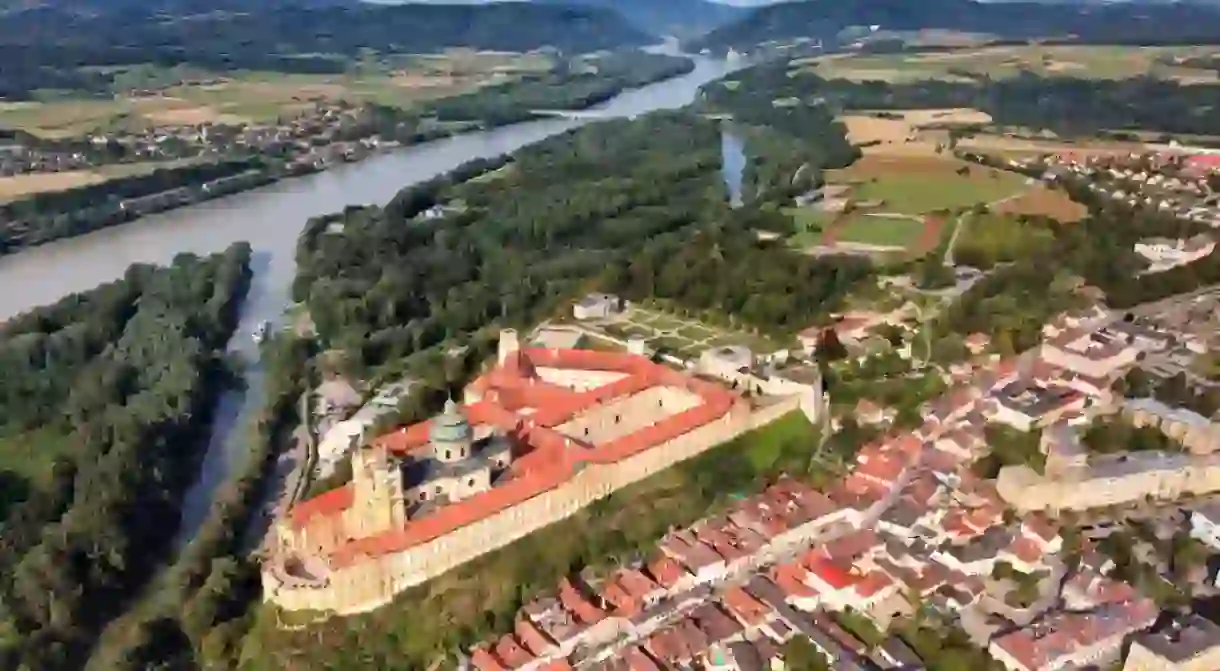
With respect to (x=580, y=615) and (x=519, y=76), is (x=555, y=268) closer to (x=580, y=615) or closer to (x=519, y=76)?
(x=580, y=615)

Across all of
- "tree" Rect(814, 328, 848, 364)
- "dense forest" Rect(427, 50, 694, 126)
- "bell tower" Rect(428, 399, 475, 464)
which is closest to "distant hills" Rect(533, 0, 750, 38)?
"dense forest" Rect(427, 50, 694, 126)

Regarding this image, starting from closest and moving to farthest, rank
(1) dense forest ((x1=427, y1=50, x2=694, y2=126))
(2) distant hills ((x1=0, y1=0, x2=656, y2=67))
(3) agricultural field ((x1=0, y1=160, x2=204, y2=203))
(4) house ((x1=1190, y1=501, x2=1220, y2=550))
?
(4) house ((x1=1190, y1=501, x2=1220, y2=550)), (3) agricultural field ((x1=0, y1=160, x2=204, y2=203)), (1) dense forest ((x1=427, y1=50, x2=694, y2=126)), (2) distant hills ((x1=0, y1=0, x2=656, y2=67))

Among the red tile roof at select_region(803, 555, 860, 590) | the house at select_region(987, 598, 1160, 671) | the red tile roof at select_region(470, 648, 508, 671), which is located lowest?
the red tile roof at select_region(470, 648, 508, 671)

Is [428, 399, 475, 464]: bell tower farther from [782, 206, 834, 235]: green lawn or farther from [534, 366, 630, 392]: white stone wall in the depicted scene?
[782, 206, 834, 235]: green lawn

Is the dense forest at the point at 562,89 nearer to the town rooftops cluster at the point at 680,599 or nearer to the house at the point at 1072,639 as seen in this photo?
the town rooftops cluster at the point at 680,599

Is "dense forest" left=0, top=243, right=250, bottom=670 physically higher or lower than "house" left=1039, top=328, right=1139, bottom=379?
lower

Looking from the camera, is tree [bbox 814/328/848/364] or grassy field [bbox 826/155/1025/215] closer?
tree [bbox 814/328/848/364]

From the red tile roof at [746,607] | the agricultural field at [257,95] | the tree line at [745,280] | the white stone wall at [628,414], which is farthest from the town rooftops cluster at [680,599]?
the agricultural field at [257,95]

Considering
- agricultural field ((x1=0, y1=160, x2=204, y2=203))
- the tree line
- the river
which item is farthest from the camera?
agricultural field ((x1=0, y1=160, x2=204, y2=203))
